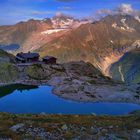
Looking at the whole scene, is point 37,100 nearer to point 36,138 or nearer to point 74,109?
point 74,109

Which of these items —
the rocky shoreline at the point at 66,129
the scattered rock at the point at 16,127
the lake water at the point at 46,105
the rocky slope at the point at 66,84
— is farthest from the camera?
the rocky slope at the point at 66,84

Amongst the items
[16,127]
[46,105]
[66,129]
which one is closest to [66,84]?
[46,105]

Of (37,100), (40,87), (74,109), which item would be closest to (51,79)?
(40,87)

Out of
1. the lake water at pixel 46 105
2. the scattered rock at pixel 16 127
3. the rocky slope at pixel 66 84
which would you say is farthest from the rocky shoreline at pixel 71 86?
the scattered rock at pixel 16 127

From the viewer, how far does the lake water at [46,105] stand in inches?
3944

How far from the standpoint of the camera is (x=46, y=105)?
108562 mm

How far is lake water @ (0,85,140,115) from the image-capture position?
100188mm

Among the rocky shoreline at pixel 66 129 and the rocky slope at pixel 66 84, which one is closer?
the rocky shoreline at pixel 66 129

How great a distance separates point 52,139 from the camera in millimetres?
36594

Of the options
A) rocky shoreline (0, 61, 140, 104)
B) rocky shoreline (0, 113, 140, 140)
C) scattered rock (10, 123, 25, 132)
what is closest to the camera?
rocky shoreline (0, 113, 140, 140)

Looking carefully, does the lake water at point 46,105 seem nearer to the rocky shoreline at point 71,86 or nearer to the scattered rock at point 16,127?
the rocky shoreline at point 71,86

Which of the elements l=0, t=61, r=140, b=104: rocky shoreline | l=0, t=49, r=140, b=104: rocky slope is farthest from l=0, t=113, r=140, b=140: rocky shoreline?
l=0, t=49, r=140, b=104: rocky slope

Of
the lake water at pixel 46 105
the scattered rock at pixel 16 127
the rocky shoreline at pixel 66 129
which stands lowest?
the lake water at pixel 46 105

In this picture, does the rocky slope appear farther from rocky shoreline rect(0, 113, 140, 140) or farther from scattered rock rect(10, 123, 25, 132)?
scattered rock rect(10, 123, 25, 132)
